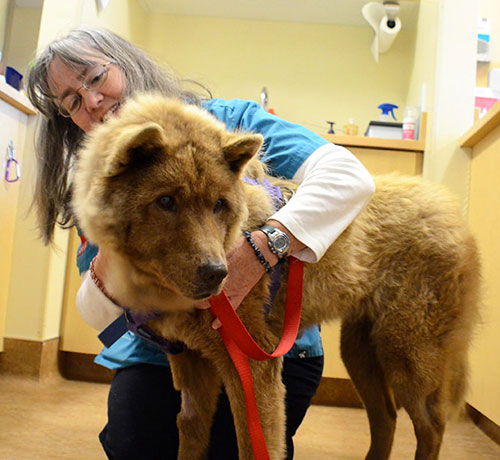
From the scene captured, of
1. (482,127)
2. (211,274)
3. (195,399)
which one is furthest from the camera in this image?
(482,127)

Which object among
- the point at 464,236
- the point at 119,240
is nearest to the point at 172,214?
the point at 119,240

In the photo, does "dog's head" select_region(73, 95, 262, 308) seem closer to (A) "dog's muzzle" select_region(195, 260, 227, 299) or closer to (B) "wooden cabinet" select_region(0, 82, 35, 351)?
(A) "dog's muzzle" select_region(195, 260, 227, 299)

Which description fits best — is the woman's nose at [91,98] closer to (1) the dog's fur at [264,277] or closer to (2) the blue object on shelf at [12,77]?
(1) the dog's fur at [264,277]

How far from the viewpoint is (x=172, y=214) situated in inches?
39.6

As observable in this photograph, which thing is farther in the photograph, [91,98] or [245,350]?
[91,98]

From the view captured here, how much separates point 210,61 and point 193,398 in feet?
11.4

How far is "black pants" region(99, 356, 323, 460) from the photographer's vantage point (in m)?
1.58

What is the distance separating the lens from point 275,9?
4.10 metres

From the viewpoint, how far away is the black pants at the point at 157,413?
1.58m

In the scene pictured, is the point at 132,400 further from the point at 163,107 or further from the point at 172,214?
the point at 163,107

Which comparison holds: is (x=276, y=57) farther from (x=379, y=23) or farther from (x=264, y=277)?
(x=264, y=277)

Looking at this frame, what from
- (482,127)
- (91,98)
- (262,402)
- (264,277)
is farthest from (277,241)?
(482,127)

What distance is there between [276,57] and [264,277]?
3464mm

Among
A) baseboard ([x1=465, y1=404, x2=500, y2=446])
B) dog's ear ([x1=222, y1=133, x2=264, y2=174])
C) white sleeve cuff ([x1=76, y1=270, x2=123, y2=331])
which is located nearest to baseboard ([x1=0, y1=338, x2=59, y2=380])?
white sleeve cuff ([x1=76, y1=270, x2=123, y2=331])
